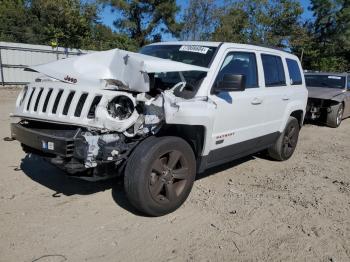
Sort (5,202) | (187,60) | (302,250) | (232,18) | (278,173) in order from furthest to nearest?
(232,18) → (278,173) → (187,60) → (5,202) → (302,250)

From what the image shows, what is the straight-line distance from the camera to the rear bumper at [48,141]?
3.65m

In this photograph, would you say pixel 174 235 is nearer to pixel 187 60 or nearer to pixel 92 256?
pixel 92 256

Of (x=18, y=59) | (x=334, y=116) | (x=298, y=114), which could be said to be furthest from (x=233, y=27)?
(x=298, y=114)

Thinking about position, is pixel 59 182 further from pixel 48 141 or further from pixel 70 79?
pixel 70 79

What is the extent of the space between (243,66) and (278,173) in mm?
1915

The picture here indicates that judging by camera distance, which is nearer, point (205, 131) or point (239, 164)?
point (205, 131)

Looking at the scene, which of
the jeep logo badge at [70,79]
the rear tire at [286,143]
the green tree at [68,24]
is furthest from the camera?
the green tree at [68,24]

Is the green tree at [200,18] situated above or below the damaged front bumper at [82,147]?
above

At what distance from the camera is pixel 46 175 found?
525cm

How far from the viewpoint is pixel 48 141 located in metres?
3.79

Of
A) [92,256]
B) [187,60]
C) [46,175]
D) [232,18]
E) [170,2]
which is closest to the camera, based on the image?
[92,256]

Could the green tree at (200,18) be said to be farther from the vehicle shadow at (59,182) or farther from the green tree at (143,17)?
the vehicle shadow at (59,182)

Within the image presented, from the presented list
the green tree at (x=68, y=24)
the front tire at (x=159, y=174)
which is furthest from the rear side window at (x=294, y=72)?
the green tree at (x=68, y=24)

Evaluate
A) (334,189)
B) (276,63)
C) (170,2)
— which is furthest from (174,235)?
(170,2)
